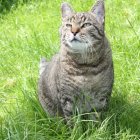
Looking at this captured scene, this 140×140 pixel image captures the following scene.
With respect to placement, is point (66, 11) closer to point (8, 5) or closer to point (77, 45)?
point (77, 45)

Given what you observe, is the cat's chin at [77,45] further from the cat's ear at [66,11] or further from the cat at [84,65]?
the cat's ear at [66,11]

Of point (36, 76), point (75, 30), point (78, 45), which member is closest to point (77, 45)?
point (78, 45)

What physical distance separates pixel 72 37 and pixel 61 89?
43cm

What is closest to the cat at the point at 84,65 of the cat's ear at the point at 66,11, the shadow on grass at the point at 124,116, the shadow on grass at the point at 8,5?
the cat's ear at the point at 66,11

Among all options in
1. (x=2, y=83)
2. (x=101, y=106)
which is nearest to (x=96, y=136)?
(x=101, y=106)

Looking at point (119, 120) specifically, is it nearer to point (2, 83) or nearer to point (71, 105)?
point (71, 105)

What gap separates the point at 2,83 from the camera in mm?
5027

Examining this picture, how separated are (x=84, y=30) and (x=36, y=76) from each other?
1.20 m

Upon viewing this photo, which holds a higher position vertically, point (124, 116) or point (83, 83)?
point (83, 83)

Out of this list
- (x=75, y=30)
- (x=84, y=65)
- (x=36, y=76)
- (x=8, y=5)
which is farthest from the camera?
(x=8, y=5)

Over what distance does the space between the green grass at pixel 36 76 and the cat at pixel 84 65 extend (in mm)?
155

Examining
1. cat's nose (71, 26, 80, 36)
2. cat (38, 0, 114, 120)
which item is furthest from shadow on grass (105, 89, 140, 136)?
cat's nose (71, 26, 80, 36)

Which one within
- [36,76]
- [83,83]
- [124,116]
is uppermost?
[83,83]

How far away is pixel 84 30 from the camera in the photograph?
3674mm
